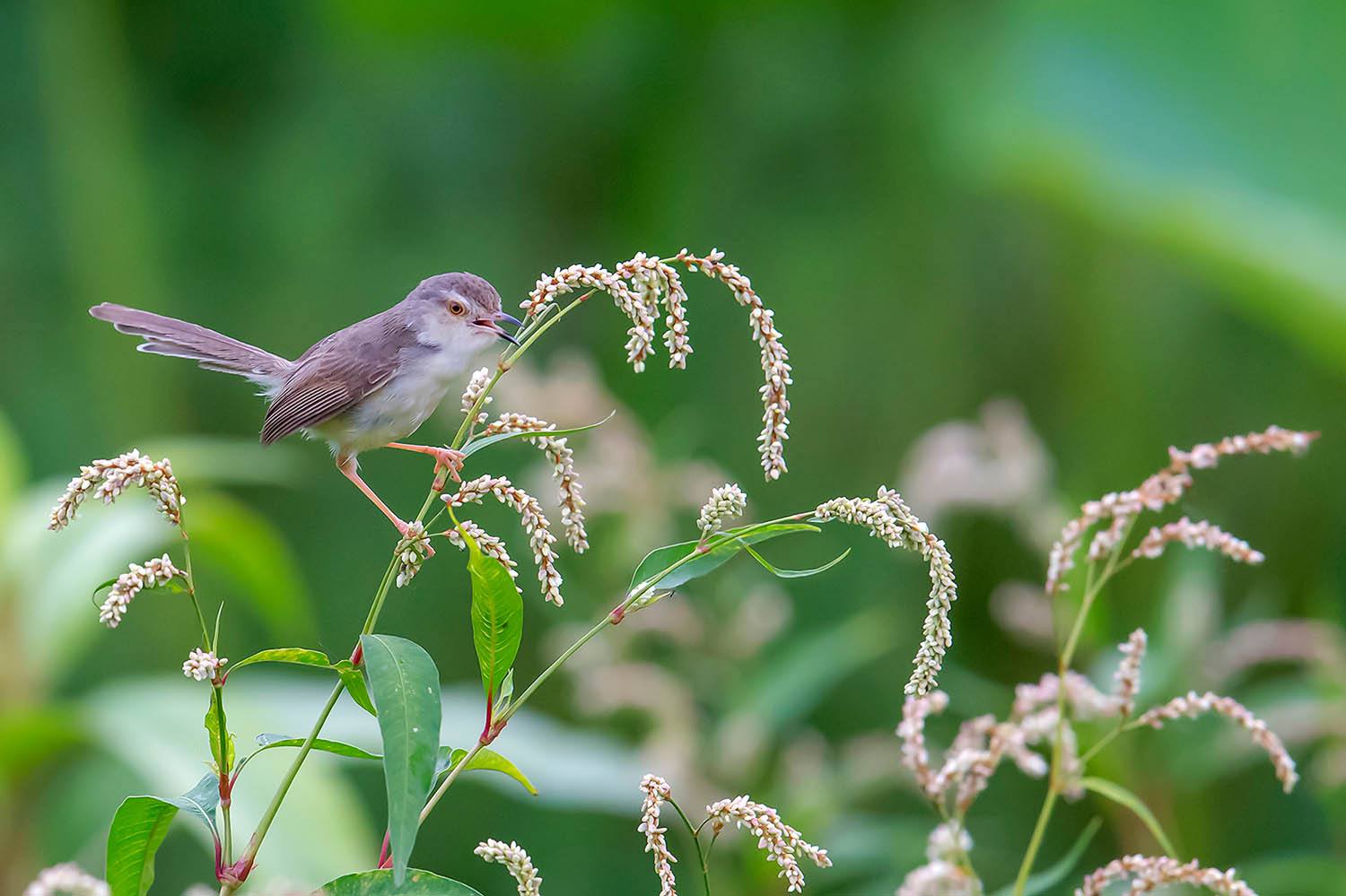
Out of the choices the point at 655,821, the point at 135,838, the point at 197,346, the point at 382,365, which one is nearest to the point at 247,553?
the point at 197,346

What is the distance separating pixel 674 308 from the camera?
547 mm

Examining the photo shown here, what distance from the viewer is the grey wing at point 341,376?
86 centimetres

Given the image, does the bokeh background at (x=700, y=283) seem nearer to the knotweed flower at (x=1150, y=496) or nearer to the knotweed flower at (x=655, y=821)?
the knotweed flower at (x=1150, y=496)

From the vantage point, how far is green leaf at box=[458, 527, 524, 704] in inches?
21.8

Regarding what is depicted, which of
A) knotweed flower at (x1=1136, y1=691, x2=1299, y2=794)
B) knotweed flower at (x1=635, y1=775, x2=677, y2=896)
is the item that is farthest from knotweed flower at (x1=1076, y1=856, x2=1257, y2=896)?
knotweed flower at (x1=635, y1=775, x2=677, y2=896)

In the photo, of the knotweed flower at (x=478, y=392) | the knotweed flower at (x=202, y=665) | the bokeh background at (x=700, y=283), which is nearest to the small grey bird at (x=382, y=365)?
the knotweed flower at (x=478, y=392)

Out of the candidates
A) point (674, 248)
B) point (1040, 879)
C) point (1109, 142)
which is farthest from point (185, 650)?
point (1040, 879)

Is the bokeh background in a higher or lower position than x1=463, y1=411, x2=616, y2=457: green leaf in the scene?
higher

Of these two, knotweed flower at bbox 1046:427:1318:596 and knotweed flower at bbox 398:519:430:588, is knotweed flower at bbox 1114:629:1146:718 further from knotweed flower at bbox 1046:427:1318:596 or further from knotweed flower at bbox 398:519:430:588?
knotweed flower at bbox 398:519:430:588

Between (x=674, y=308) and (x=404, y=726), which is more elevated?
(x=674, y=308)

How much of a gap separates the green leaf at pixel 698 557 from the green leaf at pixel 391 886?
14 cm

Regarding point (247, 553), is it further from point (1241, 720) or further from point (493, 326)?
point (1241, 720)

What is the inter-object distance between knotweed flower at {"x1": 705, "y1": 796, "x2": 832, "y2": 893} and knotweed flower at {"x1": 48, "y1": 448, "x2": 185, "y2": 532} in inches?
9.9

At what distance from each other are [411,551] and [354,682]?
0.07 m
